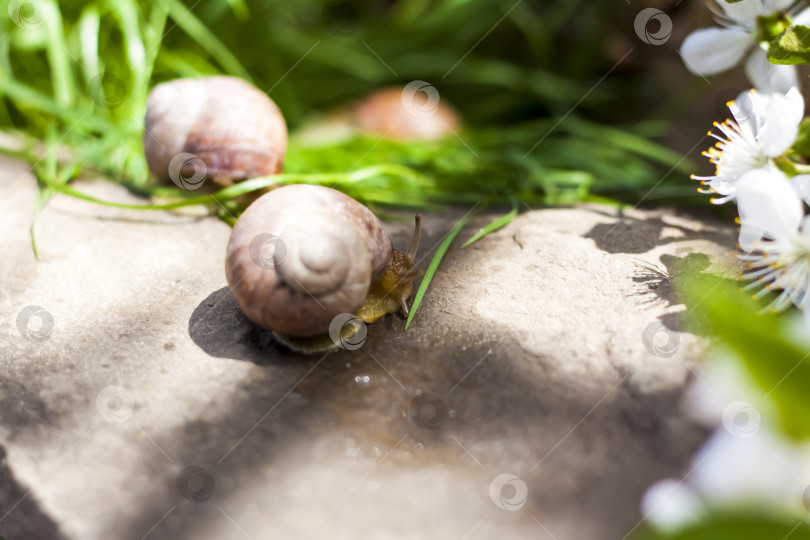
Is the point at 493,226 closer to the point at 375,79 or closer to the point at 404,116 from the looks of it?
the point at 404,116

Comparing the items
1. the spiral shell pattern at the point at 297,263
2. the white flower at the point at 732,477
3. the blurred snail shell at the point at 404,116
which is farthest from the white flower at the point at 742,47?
the blurred snail shell at the point at 404,116

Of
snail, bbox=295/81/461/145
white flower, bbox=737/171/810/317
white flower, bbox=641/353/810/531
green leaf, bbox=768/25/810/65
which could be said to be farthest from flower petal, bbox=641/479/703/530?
snail, bbox=295/81/461/145

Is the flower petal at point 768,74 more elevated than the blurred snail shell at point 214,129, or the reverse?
the flower petal at point 768,74

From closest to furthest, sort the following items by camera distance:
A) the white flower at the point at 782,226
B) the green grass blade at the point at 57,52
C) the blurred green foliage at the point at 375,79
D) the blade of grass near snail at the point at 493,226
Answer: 1. the white flower at the point at 782,226
2. the blade of grass near snail at the point at 493,226
3. the blurred green foliage at the point at 375,79
4. the green grass blade at the point at 57,52

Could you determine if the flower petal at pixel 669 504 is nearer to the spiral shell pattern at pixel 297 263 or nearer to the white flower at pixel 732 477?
the white flower at pixel 732 477

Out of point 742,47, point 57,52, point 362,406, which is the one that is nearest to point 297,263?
point 362,406

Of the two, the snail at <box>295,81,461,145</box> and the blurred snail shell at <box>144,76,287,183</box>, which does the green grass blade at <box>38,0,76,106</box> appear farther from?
the snail at <box>295,81,461,145</box>

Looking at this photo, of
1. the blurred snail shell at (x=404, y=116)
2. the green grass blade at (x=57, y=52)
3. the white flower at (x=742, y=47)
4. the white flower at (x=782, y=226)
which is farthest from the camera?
the blurred snail shell at (x=404, y=116)

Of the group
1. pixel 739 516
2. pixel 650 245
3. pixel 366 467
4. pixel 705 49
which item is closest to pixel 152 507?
pixel 366 467

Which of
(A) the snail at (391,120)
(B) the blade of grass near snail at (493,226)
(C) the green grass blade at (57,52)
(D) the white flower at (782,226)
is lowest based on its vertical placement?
(C) the green grass blade at (57,52)

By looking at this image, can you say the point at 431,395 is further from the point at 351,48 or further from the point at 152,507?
the point at 351,48
